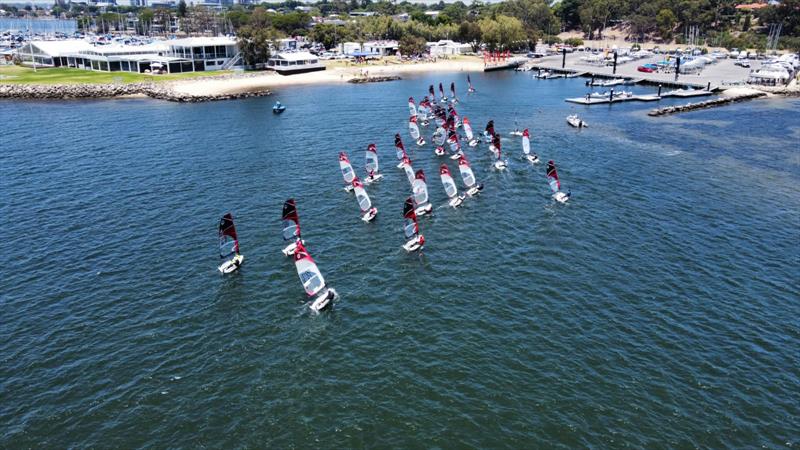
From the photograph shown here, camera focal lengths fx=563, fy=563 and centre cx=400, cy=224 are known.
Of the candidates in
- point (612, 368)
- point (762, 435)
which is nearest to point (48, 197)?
point (612, 368)

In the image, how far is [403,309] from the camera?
46531 millimetres

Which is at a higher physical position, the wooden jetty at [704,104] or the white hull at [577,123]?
the wooden jetty at [704,104]

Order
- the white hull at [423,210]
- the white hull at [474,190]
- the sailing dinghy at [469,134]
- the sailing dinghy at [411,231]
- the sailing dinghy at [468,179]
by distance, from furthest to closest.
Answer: the sailing dinghy at [469,134], the sailing dinghy at [468,179], the white hull at [474,190], the white hull at [423,210], the sailing dinghy at [411,231]

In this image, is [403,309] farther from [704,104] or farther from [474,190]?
[704,104]

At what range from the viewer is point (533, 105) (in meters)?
134

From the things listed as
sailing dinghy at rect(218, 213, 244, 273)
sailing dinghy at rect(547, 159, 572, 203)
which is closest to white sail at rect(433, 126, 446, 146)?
sailing dinghy at rect(547, 159, 572, 203)

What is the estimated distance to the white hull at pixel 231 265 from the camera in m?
52.1

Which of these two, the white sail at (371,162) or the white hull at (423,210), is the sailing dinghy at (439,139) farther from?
the white hull at (423,210)

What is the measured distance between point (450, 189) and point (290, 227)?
21.9 m

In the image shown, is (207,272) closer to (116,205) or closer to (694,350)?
(116,205)

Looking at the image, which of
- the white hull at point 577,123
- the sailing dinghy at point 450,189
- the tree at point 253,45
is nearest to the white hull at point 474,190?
the sailing dinghy at point 450,189

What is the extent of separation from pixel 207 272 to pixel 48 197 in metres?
33.6

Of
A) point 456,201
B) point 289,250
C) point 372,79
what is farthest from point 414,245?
point 372,79

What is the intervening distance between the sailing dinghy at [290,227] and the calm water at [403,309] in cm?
168
